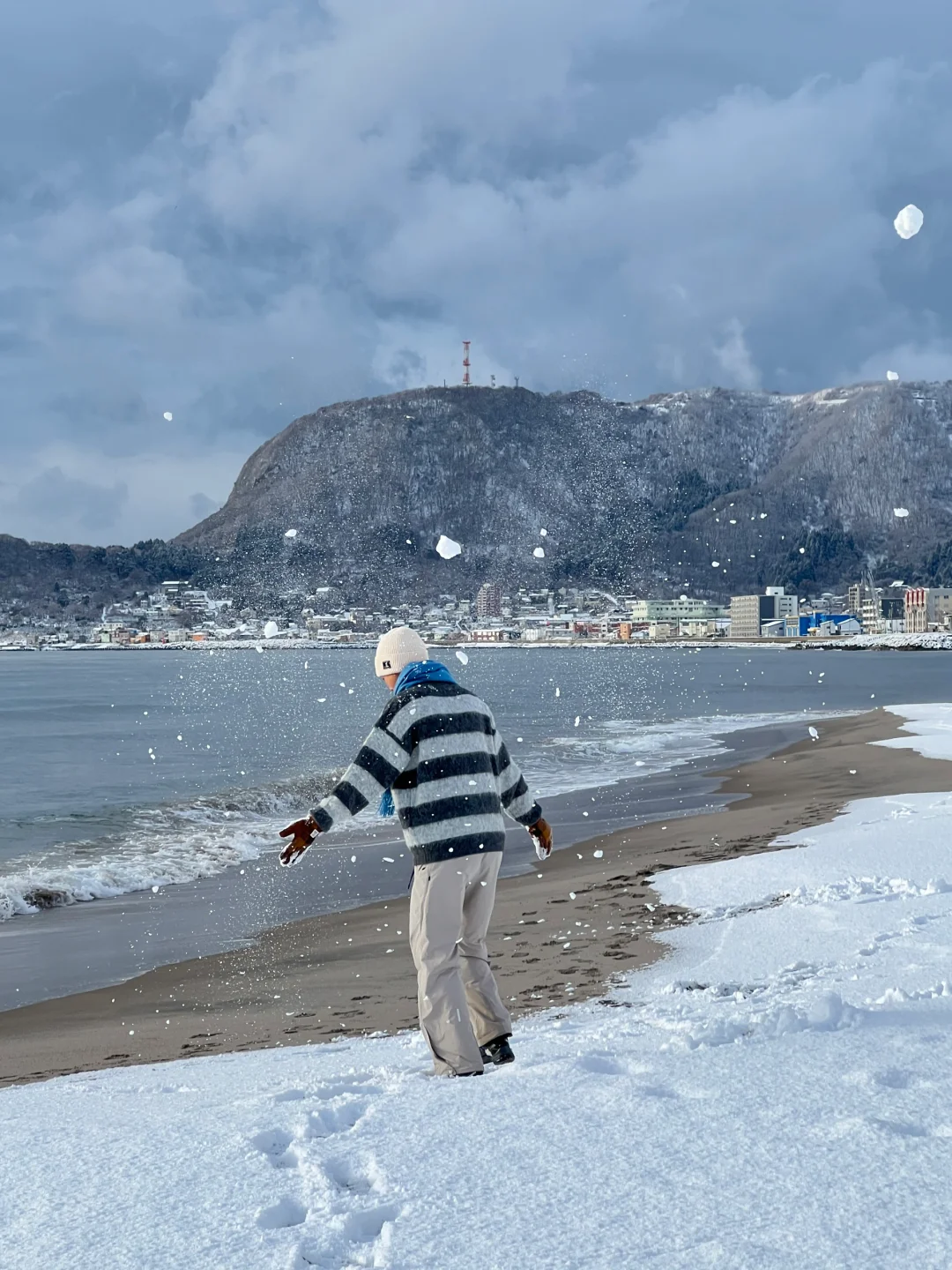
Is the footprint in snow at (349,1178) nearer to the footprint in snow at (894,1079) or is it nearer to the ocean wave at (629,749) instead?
the footprint in snow at (894,1079)

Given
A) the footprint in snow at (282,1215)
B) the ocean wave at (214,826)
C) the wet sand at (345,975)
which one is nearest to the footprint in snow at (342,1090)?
the footprint in snow at (282,1215)

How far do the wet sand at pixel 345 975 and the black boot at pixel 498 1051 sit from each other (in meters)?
1.71

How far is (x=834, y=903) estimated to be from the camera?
750 centimetres

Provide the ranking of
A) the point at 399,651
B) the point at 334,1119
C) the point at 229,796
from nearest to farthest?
the point at 334,1119 < the point at 399,651 < the point at 229,796

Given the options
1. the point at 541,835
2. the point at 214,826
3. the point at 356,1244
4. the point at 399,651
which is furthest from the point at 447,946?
the point at 214,826

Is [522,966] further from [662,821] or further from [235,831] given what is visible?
[235,831]

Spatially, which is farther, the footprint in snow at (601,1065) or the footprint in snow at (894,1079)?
the footprint in snow at (601,1065)

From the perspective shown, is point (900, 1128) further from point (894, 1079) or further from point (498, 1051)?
point (498, 1051)

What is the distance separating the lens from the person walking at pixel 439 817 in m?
4.44

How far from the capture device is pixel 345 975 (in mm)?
8305

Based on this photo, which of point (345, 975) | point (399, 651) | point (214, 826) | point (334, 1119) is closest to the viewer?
point (334, 1119)

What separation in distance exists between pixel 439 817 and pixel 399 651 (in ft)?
2.41

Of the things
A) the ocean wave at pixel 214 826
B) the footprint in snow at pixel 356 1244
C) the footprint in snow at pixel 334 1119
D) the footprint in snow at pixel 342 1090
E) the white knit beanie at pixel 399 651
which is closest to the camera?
the footprint in snow at pixel 356 1244

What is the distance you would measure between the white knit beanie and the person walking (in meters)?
0.07
